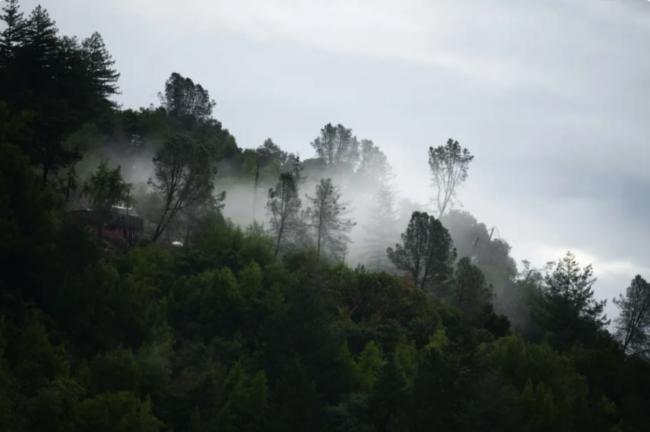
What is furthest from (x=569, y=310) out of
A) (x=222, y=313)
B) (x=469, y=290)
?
(x=222, y=313)

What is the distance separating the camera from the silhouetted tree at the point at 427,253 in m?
58.8

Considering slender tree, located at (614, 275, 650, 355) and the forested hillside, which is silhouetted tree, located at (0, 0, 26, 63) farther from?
slender tree, located at (614, 275, 650, 355)

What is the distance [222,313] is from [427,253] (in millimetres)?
19776

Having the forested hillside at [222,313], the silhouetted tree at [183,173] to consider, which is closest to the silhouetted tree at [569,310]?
the forested hillside at [222,313]

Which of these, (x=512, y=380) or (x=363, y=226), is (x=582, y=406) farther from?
(x=363, y=226)

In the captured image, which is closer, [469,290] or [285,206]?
[469,290]

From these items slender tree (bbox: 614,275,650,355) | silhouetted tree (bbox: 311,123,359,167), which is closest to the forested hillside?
slender tree (bbox: 614,275,650,355)

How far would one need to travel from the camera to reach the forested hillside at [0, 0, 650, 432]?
31812 mm

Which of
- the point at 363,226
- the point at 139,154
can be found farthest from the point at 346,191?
the point at 139,154

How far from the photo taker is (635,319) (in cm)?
6556

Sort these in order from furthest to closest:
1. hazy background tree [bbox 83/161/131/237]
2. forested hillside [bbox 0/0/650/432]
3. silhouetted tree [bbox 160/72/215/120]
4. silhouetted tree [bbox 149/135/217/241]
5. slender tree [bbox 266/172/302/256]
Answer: silhouetted tree [bbox 160/72/215/120], slender tree [bbox 266/172/302/256], silhouetted tree [bbox 149/135/217/241], hazy background tree [bbox 83/161/131/237], forested hillside [bbox 0/0/650/432]

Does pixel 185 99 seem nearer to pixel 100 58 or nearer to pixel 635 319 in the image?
pixel 100 58

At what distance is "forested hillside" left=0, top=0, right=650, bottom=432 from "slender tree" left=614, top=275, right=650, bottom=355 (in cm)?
11

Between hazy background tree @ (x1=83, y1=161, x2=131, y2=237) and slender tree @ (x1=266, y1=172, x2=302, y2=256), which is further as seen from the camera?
slender tree @ (x1=266, y1=172, x2=302, y2=256)
